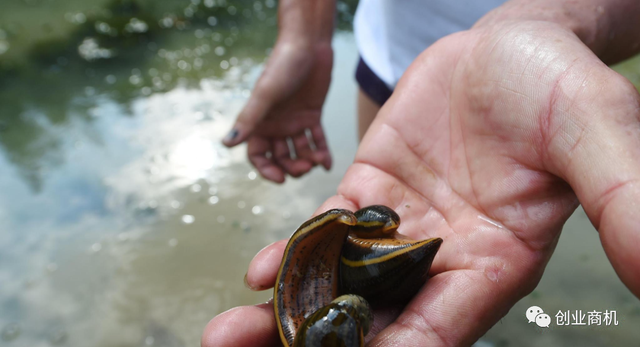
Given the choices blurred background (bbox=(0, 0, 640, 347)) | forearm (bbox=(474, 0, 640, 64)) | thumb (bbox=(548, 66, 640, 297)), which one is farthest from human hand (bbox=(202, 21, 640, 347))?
blurred background (bbox=(0, 0, 640, 347))

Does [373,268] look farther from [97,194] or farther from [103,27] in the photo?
[103,27]

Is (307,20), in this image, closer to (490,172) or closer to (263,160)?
(263,160)

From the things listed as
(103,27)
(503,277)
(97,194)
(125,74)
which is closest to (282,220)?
(97,194)

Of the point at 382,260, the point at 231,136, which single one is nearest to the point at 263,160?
the point at 231,136

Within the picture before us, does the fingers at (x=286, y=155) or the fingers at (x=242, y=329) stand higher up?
the fingers at (x=242, y=329)

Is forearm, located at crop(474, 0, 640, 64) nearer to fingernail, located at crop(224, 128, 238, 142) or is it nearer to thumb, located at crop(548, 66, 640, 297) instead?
thumb, located at crop(548, 66, 640, 297)

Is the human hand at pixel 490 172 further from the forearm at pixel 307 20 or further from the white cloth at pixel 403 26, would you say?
the forearm at pixel 307 20

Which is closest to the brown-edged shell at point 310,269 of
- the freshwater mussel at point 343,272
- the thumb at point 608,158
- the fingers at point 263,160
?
the freshwater mussel at point 343,272
